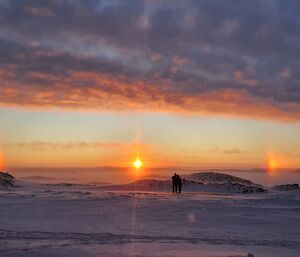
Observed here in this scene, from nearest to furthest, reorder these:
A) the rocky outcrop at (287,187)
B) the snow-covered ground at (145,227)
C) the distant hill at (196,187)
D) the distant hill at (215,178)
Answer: the snow-covered ground at (145,227) < the distant hill at (196,187) < the rocky outcrop at (287,187) < the distant hill at (215,178)

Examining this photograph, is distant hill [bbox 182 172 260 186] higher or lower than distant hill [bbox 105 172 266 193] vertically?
higher

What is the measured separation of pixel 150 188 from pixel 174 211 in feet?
66.9

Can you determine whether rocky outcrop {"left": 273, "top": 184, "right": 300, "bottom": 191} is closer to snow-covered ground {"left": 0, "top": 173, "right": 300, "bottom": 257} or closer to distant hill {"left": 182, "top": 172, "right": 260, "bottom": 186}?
distant hill {"left": 182, "top": 172, "right": 260, "bottom": 186}

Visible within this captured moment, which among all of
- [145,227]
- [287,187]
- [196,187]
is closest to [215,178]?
[287,187]

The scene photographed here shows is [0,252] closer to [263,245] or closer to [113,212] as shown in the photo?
[263,245]

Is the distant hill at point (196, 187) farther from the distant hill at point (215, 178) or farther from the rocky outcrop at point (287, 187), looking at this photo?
the distant hill at point (215, 178)

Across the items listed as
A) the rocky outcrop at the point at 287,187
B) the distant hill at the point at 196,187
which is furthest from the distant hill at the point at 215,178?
the distant hill at the point at 196,187

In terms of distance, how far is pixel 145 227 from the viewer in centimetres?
1767

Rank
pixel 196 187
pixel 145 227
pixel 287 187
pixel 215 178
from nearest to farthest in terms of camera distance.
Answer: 1. pixel 145 227
2. pixel 196 187
3. pixel 287 187
4. pixel 215 178

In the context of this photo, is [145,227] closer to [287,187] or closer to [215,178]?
[287,187]

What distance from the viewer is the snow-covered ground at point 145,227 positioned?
13.3m

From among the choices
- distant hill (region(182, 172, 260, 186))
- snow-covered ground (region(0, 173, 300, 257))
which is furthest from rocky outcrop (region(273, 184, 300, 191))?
snow-covered ground (region(0, 173, 300, 257))

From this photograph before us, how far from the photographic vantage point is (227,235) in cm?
1625

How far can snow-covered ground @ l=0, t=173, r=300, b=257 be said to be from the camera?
13.3 metres
